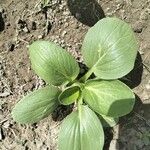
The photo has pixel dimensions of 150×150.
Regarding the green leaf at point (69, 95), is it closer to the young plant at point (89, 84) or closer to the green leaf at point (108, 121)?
the young plant at point (89, 84)

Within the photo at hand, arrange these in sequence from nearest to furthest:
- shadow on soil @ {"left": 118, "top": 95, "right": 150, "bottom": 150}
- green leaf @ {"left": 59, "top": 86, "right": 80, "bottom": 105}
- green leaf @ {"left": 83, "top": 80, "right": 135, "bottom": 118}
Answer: green leaf @ {"left": 83, "top": 80, "right": 135, "bottom": 118} < green leaf @ {"left": 59, "top": 86, "right": 80, "bottom": 105} < shadow on soil @ {"left": 118, "top": 95, "right": 150, "bottom": 150}

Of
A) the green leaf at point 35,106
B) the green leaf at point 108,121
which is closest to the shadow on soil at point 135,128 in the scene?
the green leaf at point 108,121

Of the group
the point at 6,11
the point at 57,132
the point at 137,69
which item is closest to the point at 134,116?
the point at 137,69

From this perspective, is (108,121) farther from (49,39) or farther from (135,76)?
(49,39)

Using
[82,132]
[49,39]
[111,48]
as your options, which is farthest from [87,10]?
[82,132]

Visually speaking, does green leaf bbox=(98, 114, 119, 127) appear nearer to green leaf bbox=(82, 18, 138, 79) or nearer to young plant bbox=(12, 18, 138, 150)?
young plant bbox=(12, 18, 138, 150)

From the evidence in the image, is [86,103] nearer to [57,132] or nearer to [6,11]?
[57,132]

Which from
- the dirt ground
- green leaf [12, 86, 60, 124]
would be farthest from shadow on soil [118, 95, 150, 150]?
green leaf [12, 86, 60, 124]
